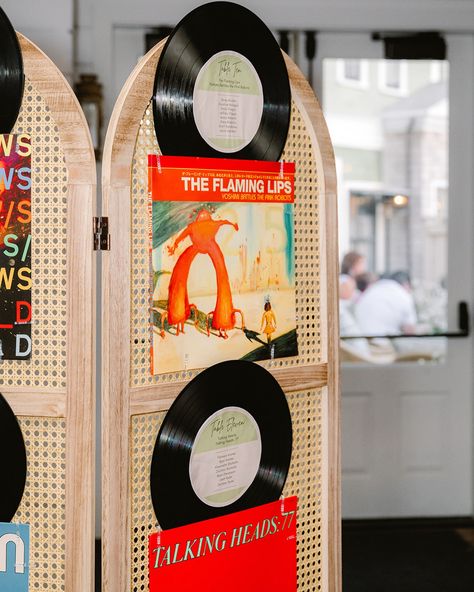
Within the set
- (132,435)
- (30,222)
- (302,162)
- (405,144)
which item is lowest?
(132,435)

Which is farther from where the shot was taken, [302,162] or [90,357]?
[302,162]

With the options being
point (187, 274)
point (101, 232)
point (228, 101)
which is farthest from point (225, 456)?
point (228, 101)

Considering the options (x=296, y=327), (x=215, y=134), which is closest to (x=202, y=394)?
(x=296, y=327)

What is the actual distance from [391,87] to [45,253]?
2.50m

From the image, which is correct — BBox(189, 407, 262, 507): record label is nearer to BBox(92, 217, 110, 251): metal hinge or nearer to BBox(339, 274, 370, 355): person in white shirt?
BBox(92, 217, 110, 251): metal hinge

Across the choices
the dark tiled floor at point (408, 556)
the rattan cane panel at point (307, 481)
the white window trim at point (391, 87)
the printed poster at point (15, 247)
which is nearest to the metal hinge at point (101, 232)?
the printed poster at point (15, 247)

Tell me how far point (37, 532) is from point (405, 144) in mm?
2695

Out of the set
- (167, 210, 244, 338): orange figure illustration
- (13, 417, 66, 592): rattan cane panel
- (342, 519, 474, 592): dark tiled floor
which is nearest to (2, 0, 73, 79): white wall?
(167, 210, 244, 338): orange figure illustration

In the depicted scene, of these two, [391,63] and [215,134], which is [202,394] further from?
[391,63]

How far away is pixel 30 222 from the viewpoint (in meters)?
1.69

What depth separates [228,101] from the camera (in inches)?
71.6

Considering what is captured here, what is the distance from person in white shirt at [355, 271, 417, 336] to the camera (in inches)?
145

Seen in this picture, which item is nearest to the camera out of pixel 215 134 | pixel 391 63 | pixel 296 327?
pixel 215 134

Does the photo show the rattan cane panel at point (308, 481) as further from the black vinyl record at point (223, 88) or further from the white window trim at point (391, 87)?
the white window trim at point (391, 87)
